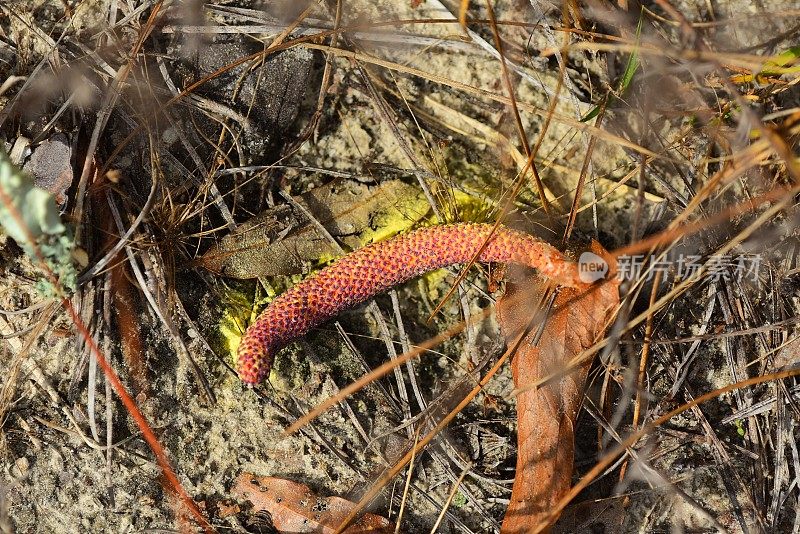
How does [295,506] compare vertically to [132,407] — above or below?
below

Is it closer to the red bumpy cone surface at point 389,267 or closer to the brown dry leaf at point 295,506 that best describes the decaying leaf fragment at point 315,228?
the red bumpy cone surface at point 389,267

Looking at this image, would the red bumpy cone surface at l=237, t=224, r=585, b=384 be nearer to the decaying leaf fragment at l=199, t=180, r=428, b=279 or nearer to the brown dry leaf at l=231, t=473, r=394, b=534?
the decaying leaf fragment at l=199, t=180, r=428, b=279

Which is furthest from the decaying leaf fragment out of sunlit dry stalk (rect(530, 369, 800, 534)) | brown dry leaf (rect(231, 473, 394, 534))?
sunlit dry stalk (rect(530, 369, 800, 534))

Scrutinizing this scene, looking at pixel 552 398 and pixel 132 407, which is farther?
pixel 552 398

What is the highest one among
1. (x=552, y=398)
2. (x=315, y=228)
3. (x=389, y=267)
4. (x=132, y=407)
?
(x=315, y=228)

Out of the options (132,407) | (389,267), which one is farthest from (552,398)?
(132,407)

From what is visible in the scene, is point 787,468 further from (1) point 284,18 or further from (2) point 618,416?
(1) point 284,18

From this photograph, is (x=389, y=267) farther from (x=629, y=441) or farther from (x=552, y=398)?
(x=629, y=441)
